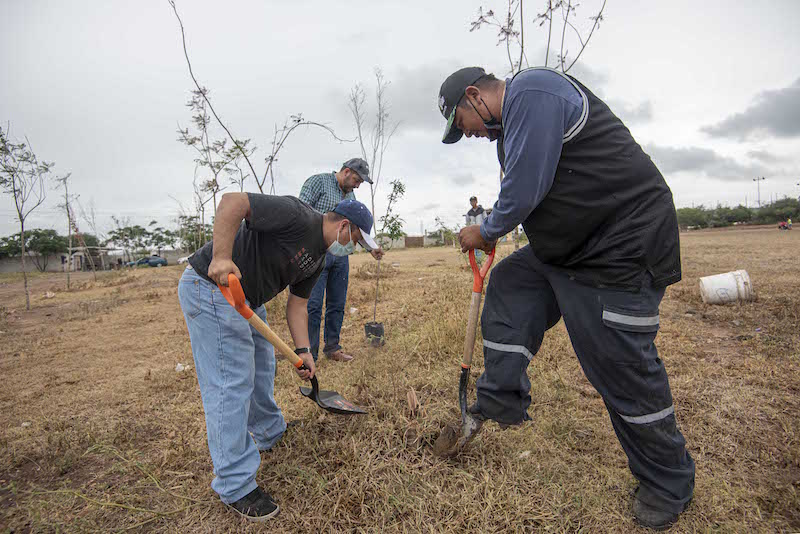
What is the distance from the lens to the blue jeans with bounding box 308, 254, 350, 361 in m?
3.76

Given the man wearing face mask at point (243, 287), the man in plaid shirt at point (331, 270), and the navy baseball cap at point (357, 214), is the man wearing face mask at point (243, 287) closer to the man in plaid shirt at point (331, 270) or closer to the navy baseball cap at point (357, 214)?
the navy baseball cap at point (357, 214)

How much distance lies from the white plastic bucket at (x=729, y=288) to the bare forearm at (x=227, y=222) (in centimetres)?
541

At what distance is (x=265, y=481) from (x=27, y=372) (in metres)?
4.00

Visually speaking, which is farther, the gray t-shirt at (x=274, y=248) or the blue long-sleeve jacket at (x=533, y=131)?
the gray t-shirt at (x=274, y=248)

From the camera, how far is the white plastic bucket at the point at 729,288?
4.83 meters

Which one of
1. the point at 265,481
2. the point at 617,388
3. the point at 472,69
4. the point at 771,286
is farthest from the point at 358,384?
the point at 771,286

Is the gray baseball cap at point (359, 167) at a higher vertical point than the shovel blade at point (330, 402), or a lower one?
higher

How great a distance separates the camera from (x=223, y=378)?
1.89m

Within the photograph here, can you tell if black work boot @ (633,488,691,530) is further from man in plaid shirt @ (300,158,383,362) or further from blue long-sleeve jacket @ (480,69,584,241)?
man in plaid shirt @ (300,158,383,362)

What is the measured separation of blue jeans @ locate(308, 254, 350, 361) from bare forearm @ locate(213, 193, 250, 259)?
1.87 metres

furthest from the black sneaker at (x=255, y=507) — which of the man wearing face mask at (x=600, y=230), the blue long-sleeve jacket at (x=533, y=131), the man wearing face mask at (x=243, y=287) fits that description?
the blue long-sleeve jacket at (x=533, y=131)

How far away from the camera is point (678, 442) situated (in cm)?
166

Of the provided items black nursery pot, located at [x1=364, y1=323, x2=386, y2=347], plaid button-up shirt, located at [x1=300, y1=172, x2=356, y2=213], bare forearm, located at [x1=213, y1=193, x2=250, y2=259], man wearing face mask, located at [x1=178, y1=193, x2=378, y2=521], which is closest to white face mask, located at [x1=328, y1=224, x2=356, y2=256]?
man wearing face mask, located at [x1=178, y1=193, x2=378, y2=521]

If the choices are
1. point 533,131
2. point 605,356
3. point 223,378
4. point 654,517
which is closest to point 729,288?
point 654,517
